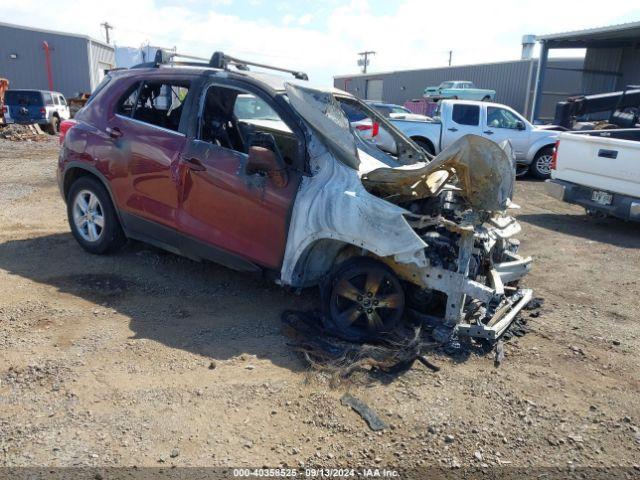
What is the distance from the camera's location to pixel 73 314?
14.3 ft

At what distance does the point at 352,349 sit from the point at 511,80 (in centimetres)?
2992

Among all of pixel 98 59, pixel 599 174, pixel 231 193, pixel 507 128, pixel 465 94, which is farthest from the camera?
pixel 98 59

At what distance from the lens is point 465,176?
4.07 meters

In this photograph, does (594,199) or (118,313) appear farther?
(594,199)

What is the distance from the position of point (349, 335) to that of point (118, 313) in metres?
1.99

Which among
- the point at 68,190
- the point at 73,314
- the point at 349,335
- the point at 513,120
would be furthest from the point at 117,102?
the point at 513,120

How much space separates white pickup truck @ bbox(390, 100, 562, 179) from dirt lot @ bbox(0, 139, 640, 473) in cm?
885

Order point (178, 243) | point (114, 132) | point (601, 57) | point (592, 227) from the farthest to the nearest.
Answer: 1. point (601, 57)
2. point (592, 227)
3. point (114, 132)
4. point (178, 243)

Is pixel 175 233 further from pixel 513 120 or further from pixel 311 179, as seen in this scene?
pixel 513 120

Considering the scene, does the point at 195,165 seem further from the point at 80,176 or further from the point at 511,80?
the point at 511,80

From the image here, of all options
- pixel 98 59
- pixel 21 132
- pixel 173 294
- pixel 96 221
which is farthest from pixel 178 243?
pixel 98 59

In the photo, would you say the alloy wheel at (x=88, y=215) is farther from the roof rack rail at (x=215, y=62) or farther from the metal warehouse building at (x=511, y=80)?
the metal warehouse building at (x=511, y=80)

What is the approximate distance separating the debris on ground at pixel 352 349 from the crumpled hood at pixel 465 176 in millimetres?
1113

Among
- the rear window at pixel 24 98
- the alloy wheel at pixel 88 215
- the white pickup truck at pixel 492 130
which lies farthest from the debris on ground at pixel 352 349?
the rear window at pixel 24 98
